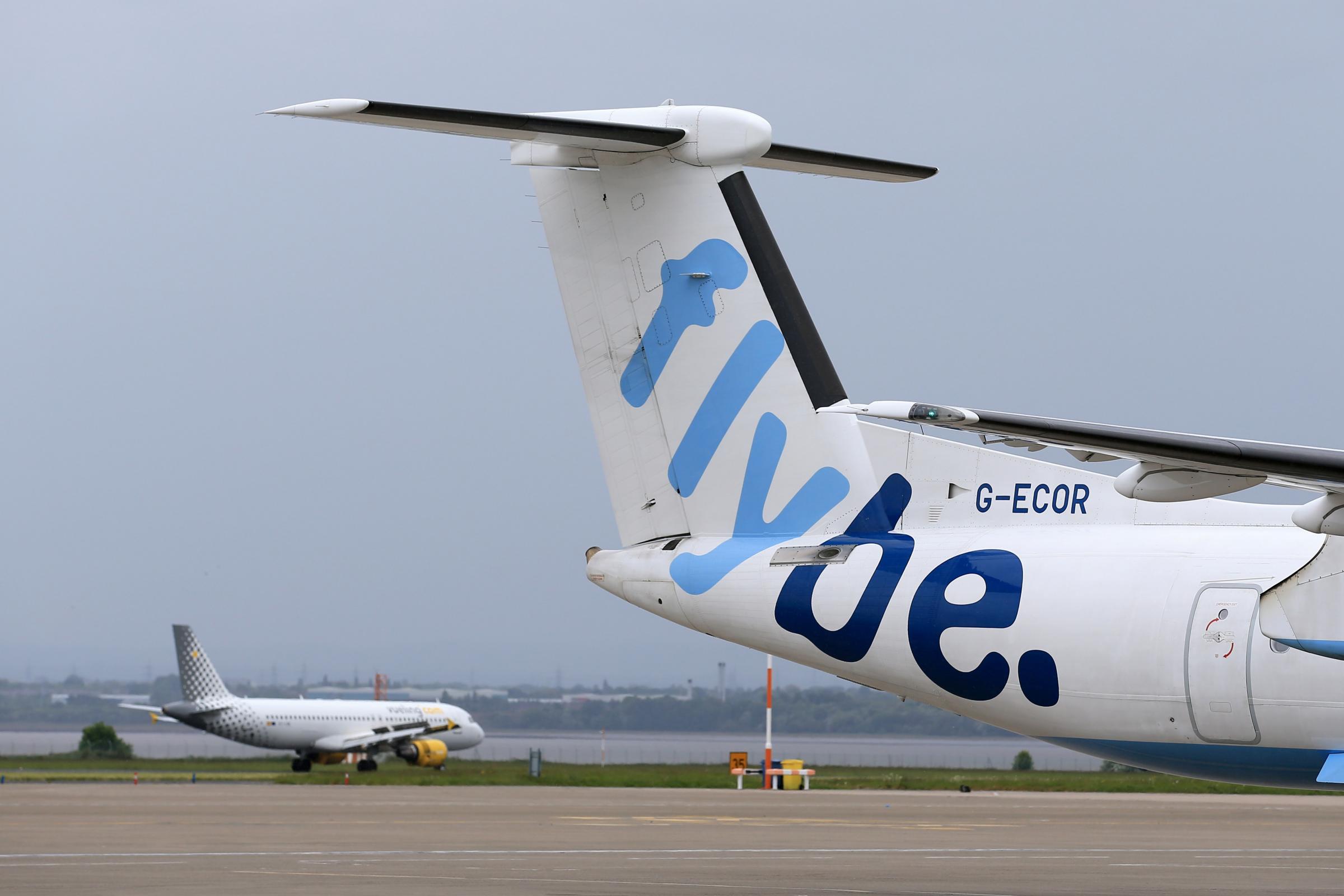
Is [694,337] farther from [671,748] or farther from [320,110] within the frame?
[671,748]

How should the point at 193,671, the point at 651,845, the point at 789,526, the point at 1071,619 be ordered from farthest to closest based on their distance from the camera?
the point at 193,671, the point at 651,845, the point at 789,526, the point at 1071,619

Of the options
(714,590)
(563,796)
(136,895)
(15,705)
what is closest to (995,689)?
(714,590)

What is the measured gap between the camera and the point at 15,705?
158375mm

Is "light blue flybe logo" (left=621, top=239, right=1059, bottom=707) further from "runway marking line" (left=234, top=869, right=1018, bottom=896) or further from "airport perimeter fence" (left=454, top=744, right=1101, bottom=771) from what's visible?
"airport perimeter fence" (left=454, top=744, right=1101, bottom=771)

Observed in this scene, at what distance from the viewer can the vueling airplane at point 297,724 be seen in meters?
53.5

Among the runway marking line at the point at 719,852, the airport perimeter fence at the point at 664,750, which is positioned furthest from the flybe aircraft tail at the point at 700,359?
the airport perimeter fence at the point at 664,750

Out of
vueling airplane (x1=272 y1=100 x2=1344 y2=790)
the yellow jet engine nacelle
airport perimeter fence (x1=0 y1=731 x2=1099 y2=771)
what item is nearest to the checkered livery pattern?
the yellow jet engine nacelle

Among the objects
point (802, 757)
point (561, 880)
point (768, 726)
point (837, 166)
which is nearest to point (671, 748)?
point (802, 757)

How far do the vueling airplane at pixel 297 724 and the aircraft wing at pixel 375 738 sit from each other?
0.03 metres

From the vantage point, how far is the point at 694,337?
11.4 metres

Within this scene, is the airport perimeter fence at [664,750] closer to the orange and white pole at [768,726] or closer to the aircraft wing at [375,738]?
the aircraft wing at [375,738]

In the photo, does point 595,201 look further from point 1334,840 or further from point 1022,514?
point 1334,840

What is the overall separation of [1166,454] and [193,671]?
5120 cm

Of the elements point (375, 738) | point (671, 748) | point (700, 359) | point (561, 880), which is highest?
point (700, 359)
